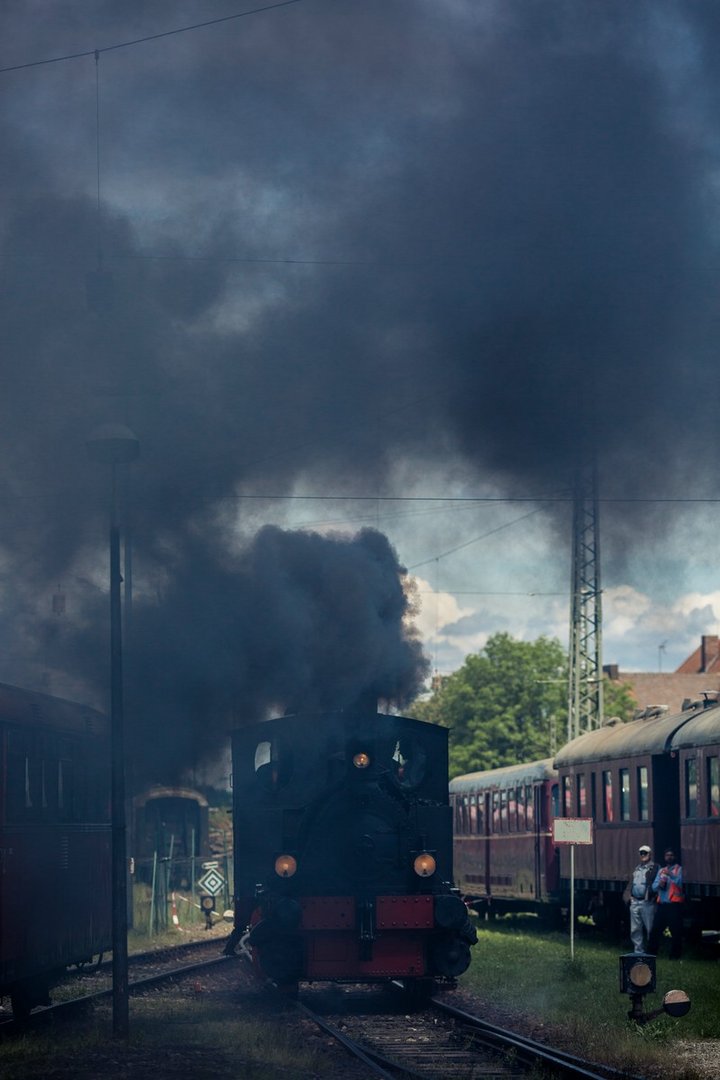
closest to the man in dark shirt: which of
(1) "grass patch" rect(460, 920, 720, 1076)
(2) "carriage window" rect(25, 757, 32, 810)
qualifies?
(1) "grass patch" rect(460, 920, 720, 1076)

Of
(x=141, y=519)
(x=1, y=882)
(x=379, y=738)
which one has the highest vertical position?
(x=141, y=519)

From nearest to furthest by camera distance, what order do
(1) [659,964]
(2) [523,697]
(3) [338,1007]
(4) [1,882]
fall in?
(4) [1,882] → (3) [338,1007] → (1) [659,964] → (2) [523,697]

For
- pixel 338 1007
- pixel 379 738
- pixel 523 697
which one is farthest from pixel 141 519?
pixel 523 697

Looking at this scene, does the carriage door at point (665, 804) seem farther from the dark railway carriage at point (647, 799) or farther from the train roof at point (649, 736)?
the train roof at point (649, 736)

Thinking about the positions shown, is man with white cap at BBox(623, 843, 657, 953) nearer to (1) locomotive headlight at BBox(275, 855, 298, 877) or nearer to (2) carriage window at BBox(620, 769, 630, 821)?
(2) carriage window at BBox(620, 769, 630, 821)

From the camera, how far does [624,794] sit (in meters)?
26.2

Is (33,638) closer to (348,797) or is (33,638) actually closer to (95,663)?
(95,663)

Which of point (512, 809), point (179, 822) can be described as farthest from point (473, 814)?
point (179, 822)

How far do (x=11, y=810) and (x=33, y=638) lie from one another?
16.2 feet

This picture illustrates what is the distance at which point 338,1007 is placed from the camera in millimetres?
17453

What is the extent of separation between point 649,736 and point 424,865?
10.7 m

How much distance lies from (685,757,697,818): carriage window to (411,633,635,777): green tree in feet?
138

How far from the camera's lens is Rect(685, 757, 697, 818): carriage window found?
2272cm

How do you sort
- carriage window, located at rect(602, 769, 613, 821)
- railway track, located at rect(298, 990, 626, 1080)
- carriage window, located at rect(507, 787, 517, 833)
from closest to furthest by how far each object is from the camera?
1. railway track, located at rect(298, 990, 626, 1080)
2. carriage window, located at rect(602, 769, 613, 821)
3. carriage window, located at rect(507, 787, 517, 833)
